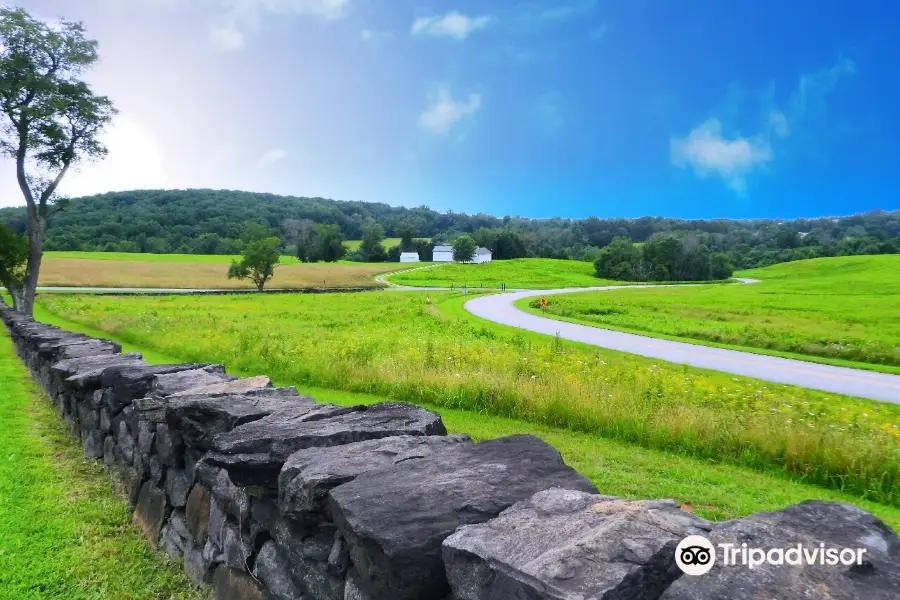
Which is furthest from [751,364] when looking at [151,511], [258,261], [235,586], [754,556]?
[258,261]

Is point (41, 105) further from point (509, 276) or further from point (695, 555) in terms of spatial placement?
point (509, 276)

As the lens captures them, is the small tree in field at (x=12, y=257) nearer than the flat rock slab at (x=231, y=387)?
No

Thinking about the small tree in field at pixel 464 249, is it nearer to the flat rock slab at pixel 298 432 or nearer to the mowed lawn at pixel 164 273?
the mowed lawn at pixel 164 273

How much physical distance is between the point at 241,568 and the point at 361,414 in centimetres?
143

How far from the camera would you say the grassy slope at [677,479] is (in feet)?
20.8

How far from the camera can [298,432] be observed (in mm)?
4332

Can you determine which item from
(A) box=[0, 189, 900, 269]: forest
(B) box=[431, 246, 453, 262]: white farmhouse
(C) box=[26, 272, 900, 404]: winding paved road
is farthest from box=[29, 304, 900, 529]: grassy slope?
(B) box=[431, 246, 453, 262]: white farmhouse

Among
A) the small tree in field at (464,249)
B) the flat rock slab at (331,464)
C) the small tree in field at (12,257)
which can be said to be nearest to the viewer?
the flat rock slab at (331,464)

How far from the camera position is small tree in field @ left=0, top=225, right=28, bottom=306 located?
27656 mm

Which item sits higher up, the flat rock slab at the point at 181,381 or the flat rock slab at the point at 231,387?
the flat rock slab at the point at 231,387

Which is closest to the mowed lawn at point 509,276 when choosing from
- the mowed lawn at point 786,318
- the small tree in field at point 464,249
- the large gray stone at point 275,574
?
the small tree in field at point 464,249

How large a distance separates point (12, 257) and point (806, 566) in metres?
34.1

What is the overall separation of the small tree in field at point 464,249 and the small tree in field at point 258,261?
207 feet

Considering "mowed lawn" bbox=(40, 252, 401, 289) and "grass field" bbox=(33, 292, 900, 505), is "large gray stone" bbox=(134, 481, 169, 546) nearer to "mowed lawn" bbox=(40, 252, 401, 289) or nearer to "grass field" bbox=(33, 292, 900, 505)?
"grass field" bbox=(33, 292, 900, 505)
